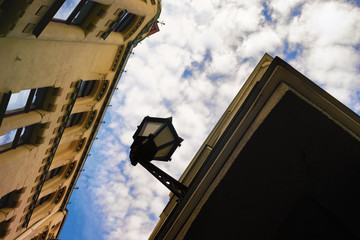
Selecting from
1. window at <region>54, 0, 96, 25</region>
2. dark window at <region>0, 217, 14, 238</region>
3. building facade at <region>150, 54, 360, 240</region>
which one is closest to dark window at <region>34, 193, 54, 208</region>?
dark window at <region>0, 217, 14, 238</region>

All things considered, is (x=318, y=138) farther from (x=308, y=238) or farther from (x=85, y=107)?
(x=85, y=107)

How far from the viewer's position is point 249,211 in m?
2.45

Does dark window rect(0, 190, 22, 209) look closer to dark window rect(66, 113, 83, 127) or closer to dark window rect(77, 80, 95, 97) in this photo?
dark window rect(66, 113, 83, 127)

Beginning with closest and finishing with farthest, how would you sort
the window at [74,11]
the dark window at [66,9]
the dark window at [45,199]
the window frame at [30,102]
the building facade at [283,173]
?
the building facade at [283,173], the window frame at [30,102], the dark window at [66,9], the window at [74,11], the dark window at [45,199]

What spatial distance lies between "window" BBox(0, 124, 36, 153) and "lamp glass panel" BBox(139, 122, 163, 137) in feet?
27.5

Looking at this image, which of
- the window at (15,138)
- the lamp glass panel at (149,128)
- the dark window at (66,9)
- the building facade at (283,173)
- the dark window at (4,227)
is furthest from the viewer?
the dark window at (4,227)

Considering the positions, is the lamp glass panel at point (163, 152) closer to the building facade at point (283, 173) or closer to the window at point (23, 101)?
the building facade at point (283, 173)

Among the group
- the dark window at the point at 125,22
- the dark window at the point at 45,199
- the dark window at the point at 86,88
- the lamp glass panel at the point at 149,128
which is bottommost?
the dark window at the point at 45,199

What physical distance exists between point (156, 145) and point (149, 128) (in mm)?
402

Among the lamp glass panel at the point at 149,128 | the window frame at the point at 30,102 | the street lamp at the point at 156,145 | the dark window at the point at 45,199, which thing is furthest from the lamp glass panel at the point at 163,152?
the dark window at the point at 45,199

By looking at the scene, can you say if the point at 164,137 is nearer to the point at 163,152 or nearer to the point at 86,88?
the point at 163,152

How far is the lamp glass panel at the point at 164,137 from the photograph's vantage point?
153 inches

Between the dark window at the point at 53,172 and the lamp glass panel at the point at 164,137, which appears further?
the dark window at the point at 53,172

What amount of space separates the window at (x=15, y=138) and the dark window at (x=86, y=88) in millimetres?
3816
